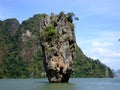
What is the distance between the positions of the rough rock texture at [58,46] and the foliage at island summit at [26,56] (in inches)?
2484

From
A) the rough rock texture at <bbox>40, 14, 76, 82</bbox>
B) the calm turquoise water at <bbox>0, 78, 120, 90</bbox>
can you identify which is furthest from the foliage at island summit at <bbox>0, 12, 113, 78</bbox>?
the calm turquoise water at <bbox>0, 78, 120, 90</bbox>

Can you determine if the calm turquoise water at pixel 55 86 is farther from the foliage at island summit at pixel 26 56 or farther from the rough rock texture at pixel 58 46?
the foliage at island summit at pixel 26 56

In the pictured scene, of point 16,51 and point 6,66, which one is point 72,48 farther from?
point 16,51

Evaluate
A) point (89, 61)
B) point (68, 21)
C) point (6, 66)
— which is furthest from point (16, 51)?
point (68, 21)

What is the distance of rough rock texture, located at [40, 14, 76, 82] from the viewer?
49625 millimetres

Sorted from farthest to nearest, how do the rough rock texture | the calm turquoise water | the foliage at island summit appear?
the foliage at island summit
the rough rock texture
the calm turquoise water

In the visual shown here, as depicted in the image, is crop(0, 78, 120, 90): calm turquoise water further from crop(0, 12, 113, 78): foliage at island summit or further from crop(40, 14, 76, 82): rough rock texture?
crop(0, 12, 113, 78): foliage at island summit

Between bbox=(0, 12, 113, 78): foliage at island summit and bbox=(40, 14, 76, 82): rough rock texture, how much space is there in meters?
63.1

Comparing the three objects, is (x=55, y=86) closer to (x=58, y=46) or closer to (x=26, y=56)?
(x=58, y=46)

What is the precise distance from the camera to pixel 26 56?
134 m

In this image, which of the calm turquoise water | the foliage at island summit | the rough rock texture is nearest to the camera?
the calm turquoise water

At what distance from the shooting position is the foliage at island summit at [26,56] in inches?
4904

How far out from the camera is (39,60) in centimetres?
Answer: 13638

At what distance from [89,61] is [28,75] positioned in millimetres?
40122
